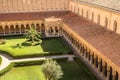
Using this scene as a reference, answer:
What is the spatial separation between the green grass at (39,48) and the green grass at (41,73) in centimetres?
484

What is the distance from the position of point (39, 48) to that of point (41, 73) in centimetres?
1102

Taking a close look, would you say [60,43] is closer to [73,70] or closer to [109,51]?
[73,70]

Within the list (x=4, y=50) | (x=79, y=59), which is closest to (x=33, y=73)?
(x=79, y=59)

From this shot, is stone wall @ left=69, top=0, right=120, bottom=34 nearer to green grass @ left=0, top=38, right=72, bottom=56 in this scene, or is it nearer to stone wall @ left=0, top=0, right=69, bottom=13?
green grass @ left=0, top=38, right=72, bottom=56

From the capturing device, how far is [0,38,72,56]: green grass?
38.5 m

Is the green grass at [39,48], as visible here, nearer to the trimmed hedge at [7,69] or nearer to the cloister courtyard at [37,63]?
the cloister courtyard at [37,63]

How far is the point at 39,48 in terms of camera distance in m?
41.4

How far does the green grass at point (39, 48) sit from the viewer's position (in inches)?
1515

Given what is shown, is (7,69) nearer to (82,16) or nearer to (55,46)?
(55,46)

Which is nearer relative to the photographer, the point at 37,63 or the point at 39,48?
the point at 37,63

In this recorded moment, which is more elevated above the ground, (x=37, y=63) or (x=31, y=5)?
(x=31, y=5)

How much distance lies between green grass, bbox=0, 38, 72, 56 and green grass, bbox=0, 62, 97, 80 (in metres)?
4.84

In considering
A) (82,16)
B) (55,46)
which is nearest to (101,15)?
(82,16)

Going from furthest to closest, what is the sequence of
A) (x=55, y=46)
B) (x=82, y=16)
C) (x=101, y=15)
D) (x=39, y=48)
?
(x=82, y=16) < (x=55, y=46) < (x=39, y=48) < (x=101, y=15)
